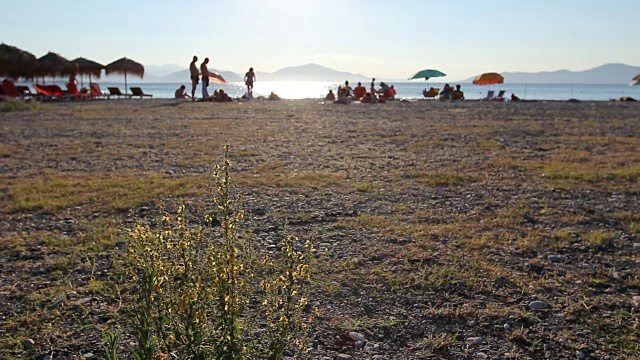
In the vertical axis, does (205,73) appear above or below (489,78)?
below

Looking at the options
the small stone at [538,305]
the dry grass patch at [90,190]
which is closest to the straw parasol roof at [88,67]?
the dry grass patch at [90,190]

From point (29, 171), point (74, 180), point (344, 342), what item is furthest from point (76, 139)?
point (344, 342)

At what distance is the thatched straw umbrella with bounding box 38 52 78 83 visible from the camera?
33.7 meters

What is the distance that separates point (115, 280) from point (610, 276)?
3.87 m

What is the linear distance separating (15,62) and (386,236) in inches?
1306

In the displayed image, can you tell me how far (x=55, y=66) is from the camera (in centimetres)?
3394

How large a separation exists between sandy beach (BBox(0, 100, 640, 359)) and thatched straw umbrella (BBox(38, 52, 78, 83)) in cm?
2516

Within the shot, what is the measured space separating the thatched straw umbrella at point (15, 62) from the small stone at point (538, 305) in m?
34.8

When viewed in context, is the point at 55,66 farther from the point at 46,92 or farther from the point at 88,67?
the point at 88,67

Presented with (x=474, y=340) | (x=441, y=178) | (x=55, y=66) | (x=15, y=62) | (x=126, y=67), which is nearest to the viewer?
(x=474, y=340)

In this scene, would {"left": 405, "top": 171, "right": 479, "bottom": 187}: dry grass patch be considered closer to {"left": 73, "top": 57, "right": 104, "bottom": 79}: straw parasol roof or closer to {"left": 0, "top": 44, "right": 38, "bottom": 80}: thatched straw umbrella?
{"left": 0, "top": 44, "right": 38, "bottom": 80}: thatched straw umbrella

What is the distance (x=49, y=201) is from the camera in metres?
6.35

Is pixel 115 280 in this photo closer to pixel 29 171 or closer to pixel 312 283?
pixel 312 283

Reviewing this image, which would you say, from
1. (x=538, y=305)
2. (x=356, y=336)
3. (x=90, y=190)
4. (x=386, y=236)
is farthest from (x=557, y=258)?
(x=90, y=190)
